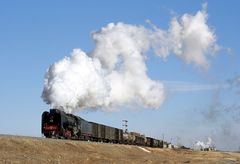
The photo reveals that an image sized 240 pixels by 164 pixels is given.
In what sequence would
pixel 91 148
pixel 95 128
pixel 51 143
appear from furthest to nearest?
1. pixel 95 128
2. pixel 91 148
3. pixel 51 143

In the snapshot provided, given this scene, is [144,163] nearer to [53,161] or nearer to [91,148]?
[91,148]

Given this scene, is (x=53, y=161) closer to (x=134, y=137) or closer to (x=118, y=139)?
(x=118, y=139)

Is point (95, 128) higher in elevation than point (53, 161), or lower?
higher

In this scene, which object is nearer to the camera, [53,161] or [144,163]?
[53,161]

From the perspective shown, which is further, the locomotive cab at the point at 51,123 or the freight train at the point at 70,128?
the freight train at the point at 70,128

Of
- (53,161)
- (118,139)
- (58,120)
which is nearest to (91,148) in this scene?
(58,120)

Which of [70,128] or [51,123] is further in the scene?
[70,128]

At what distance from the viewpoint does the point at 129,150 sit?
231ft

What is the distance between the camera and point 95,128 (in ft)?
245

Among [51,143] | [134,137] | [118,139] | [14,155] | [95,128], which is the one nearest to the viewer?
[14,155]

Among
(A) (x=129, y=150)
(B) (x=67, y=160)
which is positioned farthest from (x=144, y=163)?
(A) (x=129, y=150)

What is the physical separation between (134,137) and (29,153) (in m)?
64.5

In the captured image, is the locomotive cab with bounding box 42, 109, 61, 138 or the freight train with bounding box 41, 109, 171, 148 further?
the freight train with bounding box 41, 109, 171, 148

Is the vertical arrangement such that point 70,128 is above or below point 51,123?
below
